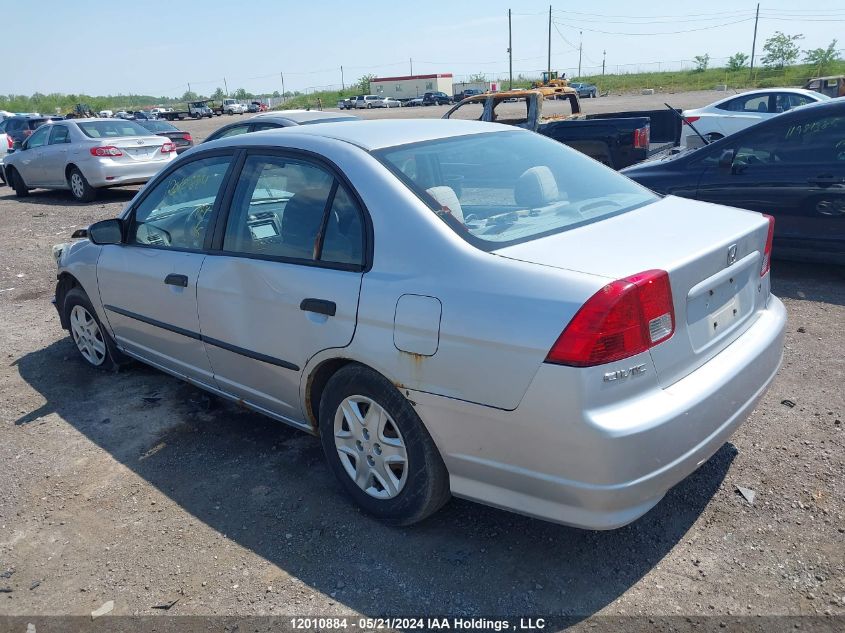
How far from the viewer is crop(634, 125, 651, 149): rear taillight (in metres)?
10.3

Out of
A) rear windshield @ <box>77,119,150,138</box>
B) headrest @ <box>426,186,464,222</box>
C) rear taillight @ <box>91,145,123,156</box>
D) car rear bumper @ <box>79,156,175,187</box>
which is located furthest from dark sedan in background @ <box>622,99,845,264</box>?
rear windshield @ <box>77,119,150,138</box>

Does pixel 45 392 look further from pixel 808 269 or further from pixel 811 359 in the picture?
pixel 808 269

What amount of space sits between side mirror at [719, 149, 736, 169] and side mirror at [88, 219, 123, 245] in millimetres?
5207

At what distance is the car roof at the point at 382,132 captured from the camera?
3.41m

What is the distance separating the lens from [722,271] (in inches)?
112

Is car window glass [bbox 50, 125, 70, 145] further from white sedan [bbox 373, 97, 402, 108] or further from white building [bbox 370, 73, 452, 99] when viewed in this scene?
white building [bbox 370, 73, 452, 99]

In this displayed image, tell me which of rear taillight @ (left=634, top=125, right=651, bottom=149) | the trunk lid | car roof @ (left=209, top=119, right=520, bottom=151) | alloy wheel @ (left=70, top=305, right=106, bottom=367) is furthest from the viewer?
rear taillight @ (left=634, top=125, right=651, bottom=149)

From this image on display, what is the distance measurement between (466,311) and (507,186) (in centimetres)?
109

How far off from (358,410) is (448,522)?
67 cm

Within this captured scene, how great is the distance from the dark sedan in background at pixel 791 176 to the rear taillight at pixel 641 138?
3.61m

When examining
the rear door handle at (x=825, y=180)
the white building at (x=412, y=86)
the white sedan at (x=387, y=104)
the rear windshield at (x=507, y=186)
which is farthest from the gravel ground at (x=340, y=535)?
the white building at (x=412, y=86)

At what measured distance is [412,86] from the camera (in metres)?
88.1

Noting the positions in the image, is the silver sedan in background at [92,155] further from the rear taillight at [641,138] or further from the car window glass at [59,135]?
the rear taillight at [641,138]

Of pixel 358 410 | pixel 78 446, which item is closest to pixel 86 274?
pixel 78 446
